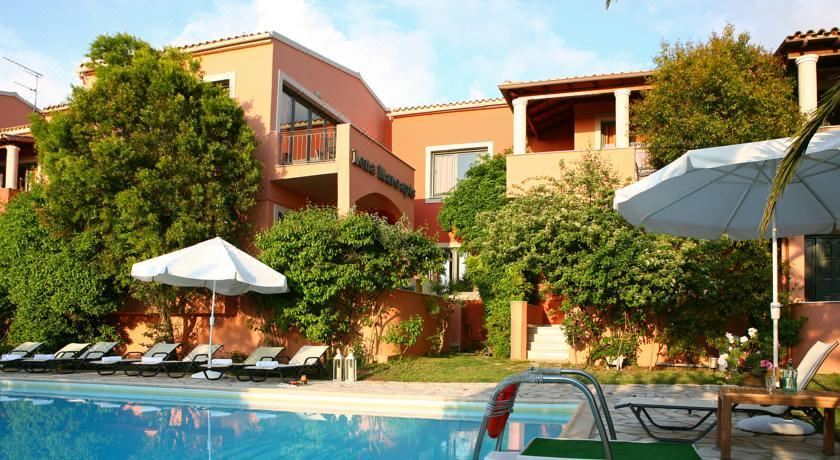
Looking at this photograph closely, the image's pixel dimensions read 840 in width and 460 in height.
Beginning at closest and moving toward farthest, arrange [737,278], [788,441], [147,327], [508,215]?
[788,441]
[737,278]
[508,215]
[147,327]

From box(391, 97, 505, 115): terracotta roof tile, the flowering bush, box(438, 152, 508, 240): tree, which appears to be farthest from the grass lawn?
box(391, 97, 505, 115): terracotta roof tile

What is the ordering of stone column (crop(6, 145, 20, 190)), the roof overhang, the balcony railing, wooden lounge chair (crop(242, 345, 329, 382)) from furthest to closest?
stone column (crop(6, 145, 20, 190))
the balcony railing
the roof overhang
wooden lounge chair (crop(242, 345, 329, 382))

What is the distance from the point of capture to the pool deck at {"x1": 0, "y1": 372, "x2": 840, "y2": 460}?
33.4 ft

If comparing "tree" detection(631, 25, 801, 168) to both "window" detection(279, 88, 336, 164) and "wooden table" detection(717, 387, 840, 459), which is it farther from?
"wooden table" detection(717, 387, 840, 459)

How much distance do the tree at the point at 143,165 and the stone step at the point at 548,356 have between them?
283 inches

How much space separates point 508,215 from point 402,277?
8.48 feet

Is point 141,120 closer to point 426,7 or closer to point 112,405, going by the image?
point 112,405

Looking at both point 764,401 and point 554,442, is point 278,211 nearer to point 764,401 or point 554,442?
point 554,442

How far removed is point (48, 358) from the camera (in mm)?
14586

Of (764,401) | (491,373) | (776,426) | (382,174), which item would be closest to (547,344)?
(491,373)

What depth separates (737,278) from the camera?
Answer: 44.3ft

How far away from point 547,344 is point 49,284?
11.3m

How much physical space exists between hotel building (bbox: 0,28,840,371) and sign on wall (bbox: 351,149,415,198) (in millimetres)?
51

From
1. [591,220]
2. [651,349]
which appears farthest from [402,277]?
[651,349]
